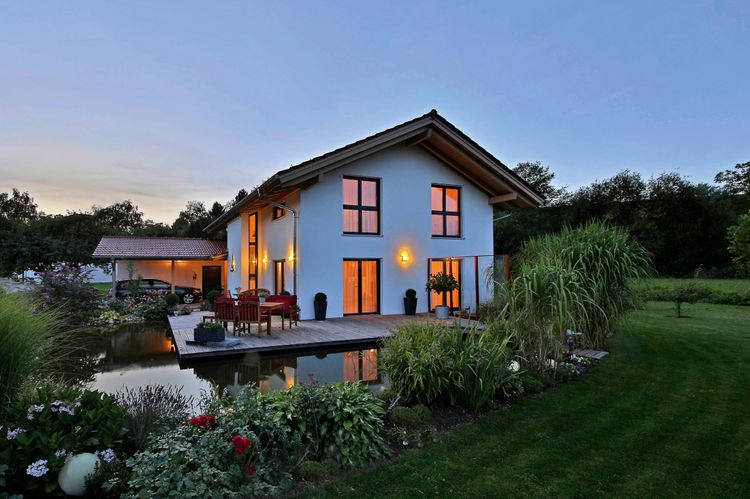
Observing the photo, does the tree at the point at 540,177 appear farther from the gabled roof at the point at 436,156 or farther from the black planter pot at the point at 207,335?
the black planter pot at the point at 207,335

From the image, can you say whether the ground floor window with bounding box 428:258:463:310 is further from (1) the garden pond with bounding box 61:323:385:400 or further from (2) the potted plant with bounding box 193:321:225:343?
(2) the potted plant with bounding box 193:321:225:343

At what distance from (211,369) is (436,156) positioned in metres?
9.16

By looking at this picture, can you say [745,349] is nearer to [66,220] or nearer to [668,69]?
[668,69]

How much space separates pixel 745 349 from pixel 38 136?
18.7m

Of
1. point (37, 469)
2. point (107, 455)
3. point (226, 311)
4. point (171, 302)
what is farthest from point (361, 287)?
point (37, 469)

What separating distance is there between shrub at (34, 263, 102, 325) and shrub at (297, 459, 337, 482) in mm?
11282

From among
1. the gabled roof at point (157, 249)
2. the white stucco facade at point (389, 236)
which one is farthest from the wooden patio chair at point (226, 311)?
the gabled roof at point (157, 249)

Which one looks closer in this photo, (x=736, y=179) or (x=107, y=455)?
(x=107, y=455)

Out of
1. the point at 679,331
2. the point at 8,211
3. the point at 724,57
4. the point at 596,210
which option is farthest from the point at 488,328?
the point at 8,211

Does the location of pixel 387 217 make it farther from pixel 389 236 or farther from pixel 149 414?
pixel 149 414

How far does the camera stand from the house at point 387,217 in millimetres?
11273

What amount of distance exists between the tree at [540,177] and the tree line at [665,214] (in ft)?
5.88

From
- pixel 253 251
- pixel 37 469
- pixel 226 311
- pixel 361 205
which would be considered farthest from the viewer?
pixel 253 251

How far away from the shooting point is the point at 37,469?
7.46 ft
